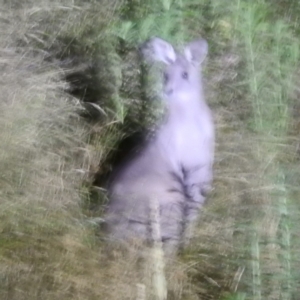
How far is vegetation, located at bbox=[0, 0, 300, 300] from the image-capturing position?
1717 millimetres

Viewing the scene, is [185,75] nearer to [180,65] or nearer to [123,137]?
[180,65]

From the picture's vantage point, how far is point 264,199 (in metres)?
1.71

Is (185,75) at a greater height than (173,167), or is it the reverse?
(185,75)

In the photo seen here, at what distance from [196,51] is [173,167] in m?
0.33

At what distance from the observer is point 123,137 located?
1.98 m

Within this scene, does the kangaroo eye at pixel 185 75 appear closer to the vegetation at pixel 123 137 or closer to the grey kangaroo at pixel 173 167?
the grey kangaroo at pixel 173 167

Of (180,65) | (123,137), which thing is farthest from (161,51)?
(123,137)

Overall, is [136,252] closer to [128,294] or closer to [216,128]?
[128,294]

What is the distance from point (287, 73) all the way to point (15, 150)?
82 centimetres

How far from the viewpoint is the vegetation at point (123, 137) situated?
172cm

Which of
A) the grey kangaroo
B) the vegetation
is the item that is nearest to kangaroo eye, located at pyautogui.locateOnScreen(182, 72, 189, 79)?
the grey kangaroo

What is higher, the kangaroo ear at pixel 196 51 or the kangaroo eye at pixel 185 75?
the kangaroo ear at pixel 196 51

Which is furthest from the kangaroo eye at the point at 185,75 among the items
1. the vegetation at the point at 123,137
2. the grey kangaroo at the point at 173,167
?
the vegetation at the point at 123,137

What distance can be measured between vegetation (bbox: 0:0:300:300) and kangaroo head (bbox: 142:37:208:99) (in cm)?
7
